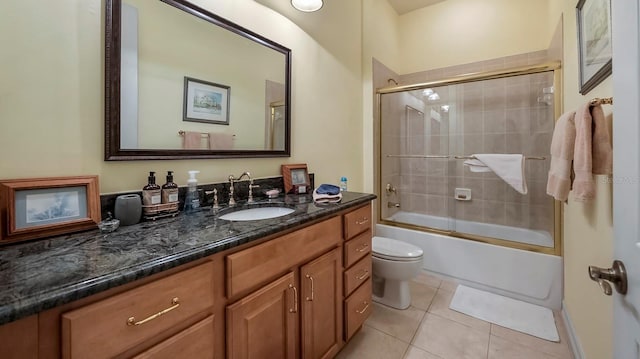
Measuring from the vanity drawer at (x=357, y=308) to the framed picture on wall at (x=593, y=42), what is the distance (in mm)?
1474

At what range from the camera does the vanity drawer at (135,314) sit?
1.86 ft

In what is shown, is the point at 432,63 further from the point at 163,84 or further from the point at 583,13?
the point at 163,84

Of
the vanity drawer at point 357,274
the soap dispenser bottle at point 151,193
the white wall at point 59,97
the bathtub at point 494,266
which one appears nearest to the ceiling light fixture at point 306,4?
the white wall at point 59,97

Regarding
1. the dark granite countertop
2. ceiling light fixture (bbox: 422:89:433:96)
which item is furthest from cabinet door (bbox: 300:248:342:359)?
ceiling light fixture (bbox: 422:89:433:96)

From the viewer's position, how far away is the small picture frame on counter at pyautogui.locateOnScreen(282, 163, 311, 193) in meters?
1.81

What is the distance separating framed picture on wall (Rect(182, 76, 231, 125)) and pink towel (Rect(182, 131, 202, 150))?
0.23 feet

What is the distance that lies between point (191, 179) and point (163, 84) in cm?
44

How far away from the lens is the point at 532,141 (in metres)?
2.55

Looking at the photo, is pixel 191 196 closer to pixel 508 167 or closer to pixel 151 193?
pixel 151 193

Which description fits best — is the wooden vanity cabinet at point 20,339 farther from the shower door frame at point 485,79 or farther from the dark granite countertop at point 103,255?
the shower door frame at point 485,79

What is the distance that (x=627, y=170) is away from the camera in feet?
1.89

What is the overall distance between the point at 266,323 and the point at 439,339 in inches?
48.9

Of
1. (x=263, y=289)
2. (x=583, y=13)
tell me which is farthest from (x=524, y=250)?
(x=263, y=289)

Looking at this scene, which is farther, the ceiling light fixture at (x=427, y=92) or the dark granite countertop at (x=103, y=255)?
the ceiling light fixture at (x=427, y=92)
